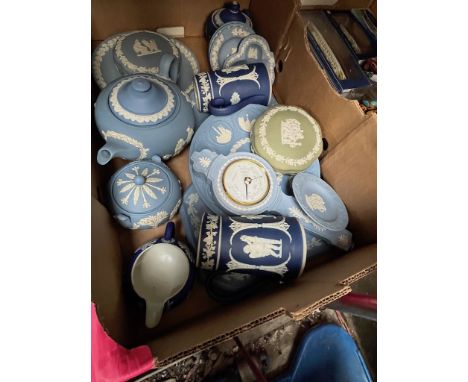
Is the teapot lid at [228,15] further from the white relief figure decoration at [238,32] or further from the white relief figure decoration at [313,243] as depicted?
the white relief figure decoration at [313,243]

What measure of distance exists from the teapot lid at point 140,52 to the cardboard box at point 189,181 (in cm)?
14

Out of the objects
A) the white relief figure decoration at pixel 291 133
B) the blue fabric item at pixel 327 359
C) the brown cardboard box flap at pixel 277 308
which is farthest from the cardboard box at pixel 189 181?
the blue fabric item at pixel 327 359

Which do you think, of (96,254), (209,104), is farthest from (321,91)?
(96,254)

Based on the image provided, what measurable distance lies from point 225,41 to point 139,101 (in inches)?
18.4

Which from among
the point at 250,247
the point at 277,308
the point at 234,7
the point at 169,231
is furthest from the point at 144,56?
the point at 277,308

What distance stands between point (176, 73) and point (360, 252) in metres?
0.66

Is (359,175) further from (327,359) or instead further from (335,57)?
(327,359)

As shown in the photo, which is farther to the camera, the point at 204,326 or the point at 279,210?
the point at 279,210

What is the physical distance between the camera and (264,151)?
35.0 inches

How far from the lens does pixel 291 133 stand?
0.89 meters

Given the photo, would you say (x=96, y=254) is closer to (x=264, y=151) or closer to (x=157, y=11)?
(x=264, y=151)

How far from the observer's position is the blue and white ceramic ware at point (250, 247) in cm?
72

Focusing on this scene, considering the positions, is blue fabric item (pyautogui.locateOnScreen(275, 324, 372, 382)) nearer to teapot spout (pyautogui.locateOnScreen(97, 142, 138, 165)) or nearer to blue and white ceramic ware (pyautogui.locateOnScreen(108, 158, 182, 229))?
blue and white ceramic ware (pyautogui.locateOnScreen(108, 158, 182, 229))

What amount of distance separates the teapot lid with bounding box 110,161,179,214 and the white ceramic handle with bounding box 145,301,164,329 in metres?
0.20
